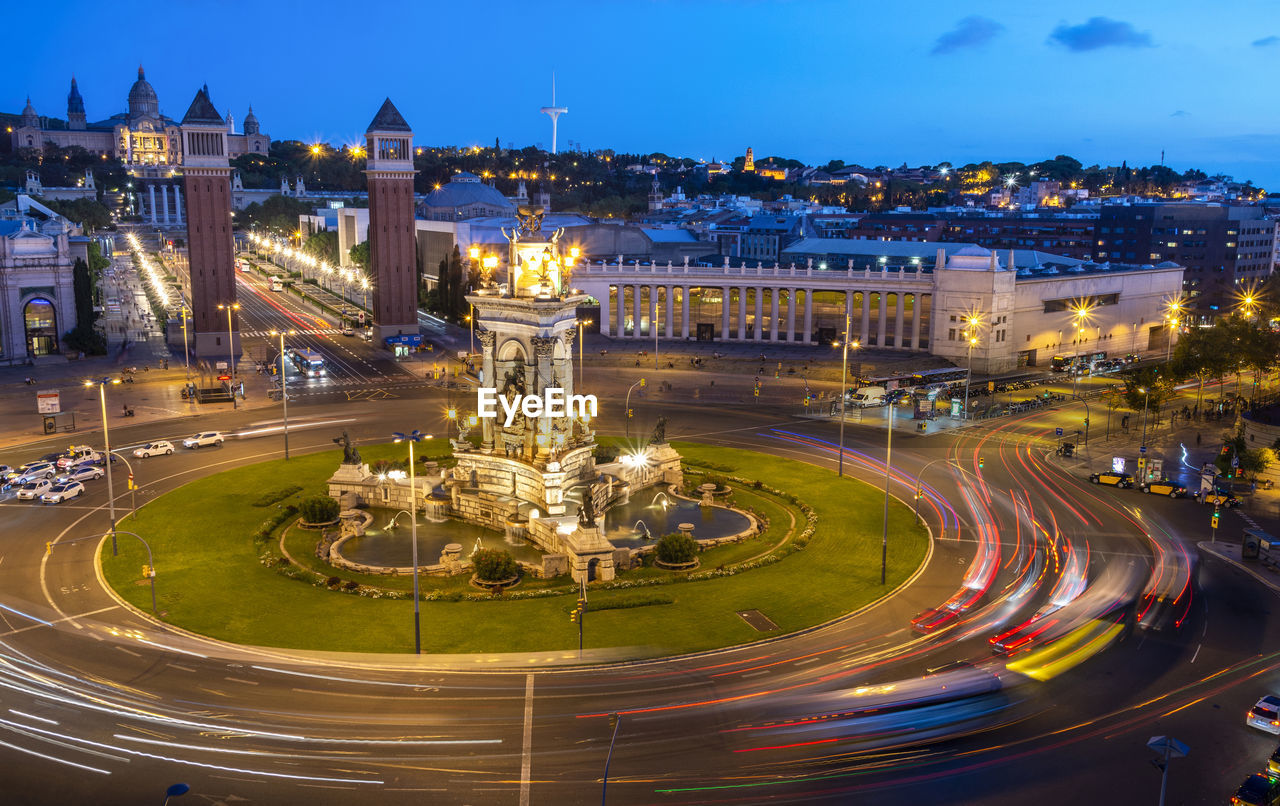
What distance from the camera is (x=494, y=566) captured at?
5484cm

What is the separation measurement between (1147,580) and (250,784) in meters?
49.3

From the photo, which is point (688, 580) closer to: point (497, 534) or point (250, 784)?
point (497, 534)

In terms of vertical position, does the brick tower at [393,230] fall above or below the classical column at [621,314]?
above

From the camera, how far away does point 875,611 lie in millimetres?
51594

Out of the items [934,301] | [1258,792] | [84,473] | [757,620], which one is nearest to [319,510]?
[84,473]

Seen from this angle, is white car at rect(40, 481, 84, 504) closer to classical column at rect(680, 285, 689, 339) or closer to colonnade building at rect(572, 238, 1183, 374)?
colonnade building at rect(572, 238, 1183, 374)

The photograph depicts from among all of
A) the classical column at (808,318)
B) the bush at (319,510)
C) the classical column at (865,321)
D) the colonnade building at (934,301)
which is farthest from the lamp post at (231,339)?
the classical column at (865,321)

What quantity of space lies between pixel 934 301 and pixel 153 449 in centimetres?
10098

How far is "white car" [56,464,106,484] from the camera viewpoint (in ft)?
242

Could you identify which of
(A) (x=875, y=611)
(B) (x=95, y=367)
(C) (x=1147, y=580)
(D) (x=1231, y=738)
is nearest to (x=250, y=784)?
(A) (x=875, y=611)

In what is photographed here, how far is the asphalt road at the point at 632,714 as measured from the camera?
1383 inches

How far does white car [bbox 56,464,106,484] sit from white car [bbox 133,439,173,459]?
5.40 m

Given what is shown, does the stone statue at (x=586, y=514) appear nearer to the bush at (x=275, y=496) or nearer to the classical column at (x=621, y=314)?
the bush at (x=275, y=496)

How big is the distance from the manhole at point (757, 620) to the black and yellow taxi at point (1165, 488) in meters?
41.2
